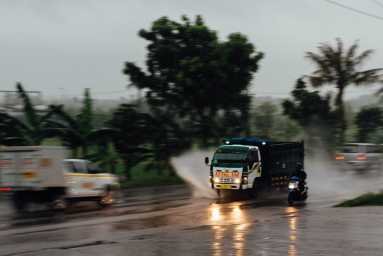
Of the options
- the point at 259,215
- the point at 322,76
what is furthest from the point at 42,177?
the point at 322,76

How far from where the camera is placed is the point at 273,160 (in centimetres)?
2938

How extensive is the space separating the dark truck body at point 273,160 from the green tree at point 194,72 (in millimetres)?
11889

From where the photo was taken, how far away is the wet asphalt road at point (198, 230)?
13.4 meters

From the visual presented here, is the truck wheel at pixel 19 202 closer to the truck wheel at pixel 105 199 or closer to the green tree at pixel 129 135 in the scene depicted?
the truck wheel at pixel 105 199

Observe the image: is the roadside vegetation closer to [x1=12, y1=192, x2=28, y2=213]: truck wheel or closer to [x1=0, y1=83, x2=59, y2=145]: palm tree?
[x1=0, y1=83, x2=59, y2=145]: palm tree

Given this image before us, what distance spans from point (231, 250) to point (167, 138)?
28.2m

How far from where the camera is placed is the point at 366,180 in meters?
38.9

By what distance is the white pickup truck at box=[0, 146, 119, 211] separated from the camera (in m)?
22.8

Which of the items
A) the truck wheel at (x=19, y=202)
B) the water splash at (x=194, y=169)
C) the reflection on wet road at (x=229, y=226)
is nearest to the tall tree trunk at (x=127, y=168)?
the water splash at (x=194, y=169)

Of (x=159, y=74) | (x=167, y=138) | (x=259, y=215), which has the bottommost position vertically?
(x=259, y=215)

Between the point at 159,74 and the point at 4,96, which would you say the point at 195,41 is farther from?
the point at 4,96

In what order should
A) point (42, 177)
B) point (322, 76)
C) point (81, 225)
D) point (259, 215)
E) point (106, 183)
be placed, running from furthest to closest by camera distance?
point (322, 76), point (106, 183), point (42, 177), point (259, 215), point (81, 225)

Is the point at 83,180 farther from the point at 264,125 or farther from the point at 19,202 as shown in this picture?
the point at 264,125

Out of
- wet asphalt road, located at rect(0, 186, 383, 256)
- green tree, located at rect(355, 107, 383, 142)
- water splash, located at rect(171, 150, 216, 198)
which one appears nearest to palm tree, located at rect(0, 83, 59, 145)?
water splash, located at rect(171, 150, 216, 198)
